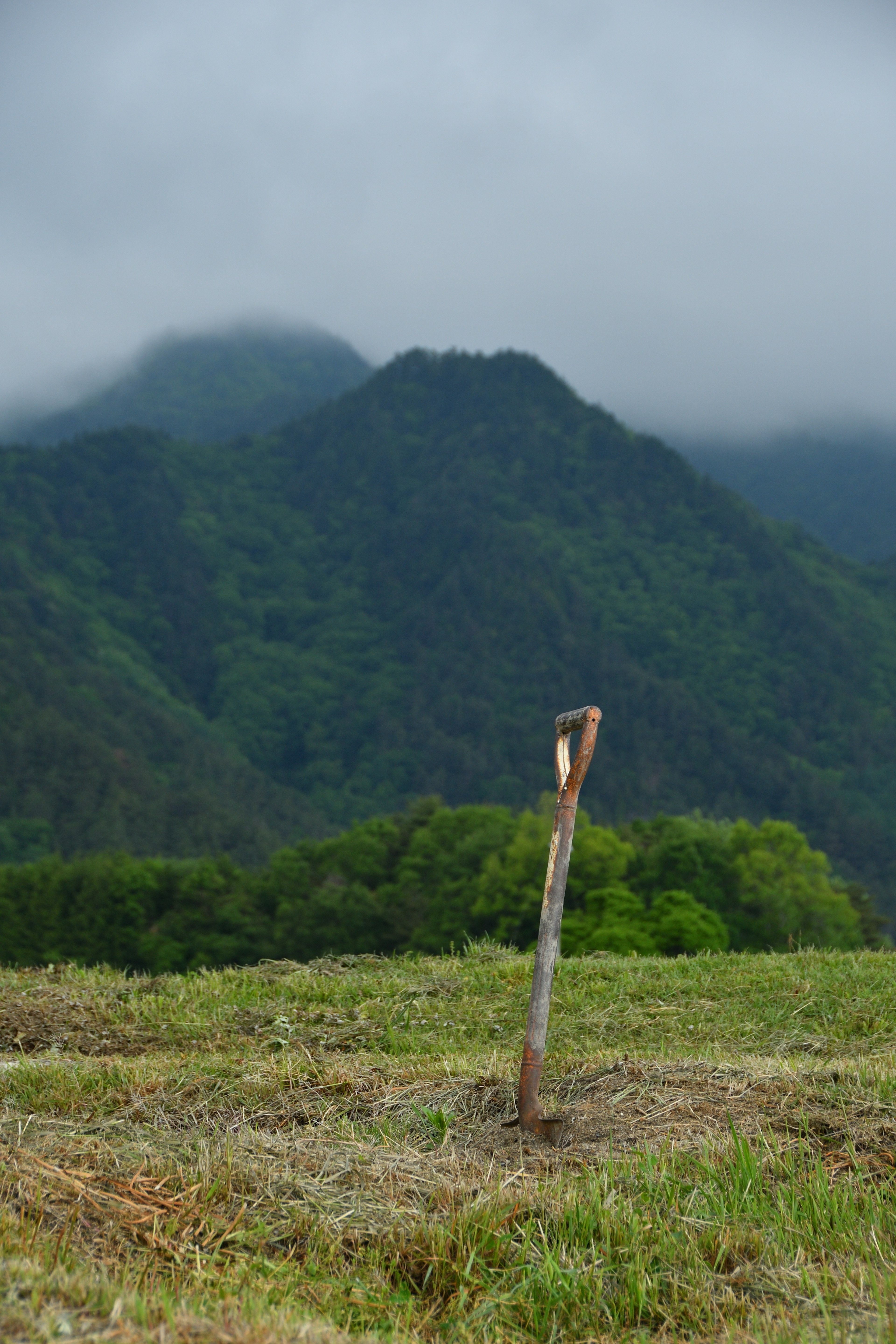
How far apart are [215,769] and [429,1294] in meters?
134

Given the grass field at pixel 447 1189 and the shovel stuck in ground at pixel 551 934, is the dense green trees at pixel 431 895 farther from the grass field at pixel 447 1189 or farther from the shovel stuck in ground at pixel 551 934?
the shovel stuck in ground at pixel 551 934

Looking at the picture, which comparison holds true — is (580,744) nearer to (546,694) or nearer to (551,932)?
(551,932)

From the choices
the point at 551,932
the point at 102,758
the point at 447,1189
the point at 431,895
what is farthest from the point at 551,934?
the point at 102,758

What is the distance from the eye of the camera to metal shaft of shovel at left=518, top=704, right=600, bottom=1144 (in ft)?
16.3

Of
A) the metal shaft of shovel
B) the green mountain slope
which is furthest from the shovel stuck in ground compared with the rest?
the green mountain slope

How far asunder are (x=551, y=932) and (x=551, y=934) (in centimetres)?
1

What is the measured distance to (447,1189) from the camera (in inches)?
162

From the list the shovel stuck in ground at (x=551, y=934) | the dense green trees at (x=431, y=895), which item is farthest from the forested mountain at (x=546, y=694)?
the shovel stuck in ground at (x=551, y=934)

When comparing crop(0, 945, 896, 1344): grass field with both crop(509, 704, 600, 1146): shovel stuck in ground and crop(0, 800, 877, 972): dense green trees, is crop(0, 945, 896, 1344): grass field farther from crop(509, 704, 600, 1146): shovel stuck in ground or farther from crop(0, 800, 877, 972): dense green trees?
crop(0, 800, 877, 972): dense green trees

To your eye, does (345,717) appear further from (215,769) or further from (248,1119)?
(248,1119)

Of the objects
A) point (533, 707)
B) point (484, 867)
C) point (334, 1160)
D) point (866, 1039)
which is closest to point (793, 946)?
point (866, 1039)

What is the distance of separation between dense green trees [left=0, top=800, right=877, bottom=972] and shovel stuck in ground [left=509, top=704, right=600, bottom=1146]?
28.3 meters

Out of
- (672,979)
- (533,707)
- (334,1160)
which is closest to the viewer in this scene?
(334,1160)

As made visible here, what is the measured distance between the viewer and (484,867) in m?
52.1
